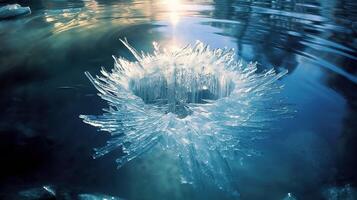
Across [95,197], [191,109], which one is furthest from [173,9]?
[95,197]

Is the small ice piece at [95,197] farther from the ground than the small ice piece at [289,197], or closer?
closer

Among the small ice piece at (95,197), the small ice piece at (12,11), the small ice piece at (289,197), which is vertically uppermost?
the small ice piece at (12,11)

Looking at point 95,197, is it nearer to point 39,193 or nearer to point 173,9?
point 39,193

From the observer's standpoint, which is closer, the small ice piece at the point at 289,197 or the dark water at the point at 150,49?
the small ice piece at the point at 289,197

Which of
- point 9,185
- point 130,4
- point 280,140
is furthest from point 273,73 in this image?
point 130,4

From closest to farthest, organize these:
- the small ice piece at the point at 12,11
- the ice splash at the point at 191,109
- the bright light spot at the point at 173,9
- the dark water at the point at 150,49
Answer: the dark water at the point at 150,49 < the ice splash at the point at 191,109 < the bright light spot at the point at 173,9 < the small ice piece at the point at 12,11

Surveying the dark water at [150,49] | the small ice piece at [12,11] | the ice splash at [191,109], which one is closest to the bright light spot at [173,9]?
the dark water at [150,49]

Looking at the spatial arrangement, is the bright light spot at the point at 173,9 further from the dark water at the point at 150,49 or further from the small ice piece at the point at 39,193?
the small ice piece at the point at 39,193
